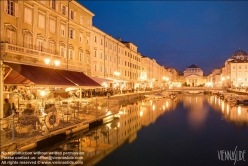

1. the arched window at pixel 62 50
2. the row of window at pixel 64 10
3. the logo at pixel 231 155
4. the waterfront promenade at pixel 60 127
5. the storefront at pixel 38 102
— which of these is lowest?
the logo at pixel 231 155

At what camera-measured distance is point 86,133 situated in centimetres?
1970

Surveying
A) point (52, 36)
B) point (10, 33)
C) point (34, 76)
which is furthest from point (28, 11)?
point (34, 76)

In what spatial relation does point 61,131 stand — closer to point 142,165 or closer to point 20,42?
point 142,165

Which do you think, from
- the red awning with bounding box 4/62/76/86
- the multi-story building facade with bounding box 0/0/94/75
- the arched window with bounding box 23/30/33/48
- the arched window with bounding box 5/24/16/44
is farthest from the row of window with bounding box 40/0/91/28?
the red awning with bounding box 4/62/76/86

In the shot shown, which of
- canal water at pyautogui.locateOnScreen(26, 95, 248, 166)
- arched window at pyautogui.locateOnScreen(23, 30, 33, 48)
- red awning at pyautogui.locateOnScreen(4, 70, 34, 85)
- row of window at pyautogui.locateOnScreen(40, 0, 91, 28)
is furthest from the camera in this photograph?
row of window at pyautogui.locateOnScreen(40, 0, 91, 28)

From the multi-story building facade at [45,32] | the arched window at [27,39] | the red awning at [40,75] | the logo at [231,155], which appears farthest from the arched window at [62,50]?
the logo at [231,155]

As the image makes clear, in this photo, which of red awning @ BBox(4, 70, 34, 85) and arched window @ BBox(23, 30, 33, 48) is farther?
arched window @ BBox(23, 30, 33, 48)

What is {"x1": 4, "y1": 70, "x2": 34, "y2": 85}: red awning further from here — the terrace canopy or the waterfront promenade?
the waterfront promenade

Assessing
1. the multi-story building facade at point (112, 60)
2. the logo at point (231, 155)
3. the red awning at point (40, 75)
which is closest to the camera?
the logo at point (231, 155)

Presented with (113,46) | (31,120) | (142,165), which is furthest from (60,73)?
(113,46)

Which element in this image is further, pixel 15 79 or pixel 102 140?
pixel 102 140

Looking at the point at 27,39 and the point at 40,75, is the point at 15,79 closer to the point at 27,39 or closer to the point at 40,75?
the point at 40,75

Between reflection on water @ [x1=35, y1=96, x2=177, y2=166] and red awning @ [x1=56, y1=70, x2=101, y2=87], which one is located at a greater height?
red awning @ [x1=56, y1=70, x2=101, y2=87]

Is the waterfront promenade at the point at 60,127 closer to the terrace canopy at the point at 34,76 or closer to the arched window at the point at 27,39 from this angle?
the terrace canopy at the point at 34,76
